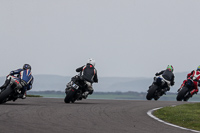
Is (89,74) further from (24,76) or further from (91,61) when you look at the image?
(24,76)

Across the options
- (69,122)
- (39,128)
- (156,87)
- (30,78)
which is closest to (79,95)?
(30,78)

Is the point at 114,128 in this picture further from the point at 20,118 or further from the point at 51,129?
the point at 20,118

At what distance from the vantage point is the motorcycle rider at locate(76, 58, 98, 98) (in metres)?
21.5

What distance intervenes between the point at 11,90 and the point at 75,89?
3.37 m

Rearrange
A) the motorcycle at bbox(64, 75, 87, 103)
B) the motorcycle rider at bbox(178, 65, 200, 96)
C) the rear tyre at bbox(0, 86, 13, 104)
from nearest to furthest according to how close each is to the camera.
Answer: the rear tyre at bbox(0, 86, 13, 104)
the motorcycle at bbox(64, 75, 87, 103)
the motorcycle rider at bbox(178, 65, 200, 96)

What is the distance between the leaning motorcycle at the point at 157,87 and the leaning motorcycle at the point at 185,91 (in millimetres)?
907

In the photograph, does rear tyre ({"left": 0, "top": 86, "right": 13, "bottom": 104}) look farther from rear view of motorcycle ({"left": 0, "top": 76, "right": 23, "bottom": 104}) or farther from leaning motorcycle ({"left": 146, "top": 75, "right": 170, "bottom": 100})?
leaning motorcycle ({"left": 146, "top": 75, "right": 170, "bottom": 100})

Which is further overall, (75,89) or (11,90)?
(75,89)

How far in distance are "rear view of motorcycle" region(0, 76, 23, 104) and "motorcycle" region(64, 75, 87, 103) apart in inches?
101

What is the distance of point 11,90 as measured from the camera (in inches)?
731

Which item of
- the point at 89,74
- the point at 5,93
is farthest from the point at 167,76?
the point at 5,93

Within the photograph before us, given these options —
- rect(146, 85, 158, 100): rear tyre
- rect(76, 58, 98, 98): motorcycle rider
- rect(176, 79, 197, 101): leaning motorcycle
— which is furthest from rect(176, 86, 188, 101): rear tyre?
rect(76, 58, 98, 98): motorcycle rider

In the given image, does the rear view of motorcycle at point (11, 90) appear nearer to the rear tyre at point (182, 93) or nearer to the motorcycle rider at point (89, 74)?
the motorcycle rider at point (89, 74)

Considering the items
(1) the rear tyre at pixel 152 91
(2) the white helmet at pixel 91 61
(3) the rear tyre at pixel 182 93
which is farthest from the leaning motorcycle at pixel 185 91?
(2) the white helmet at pixel 91 61
